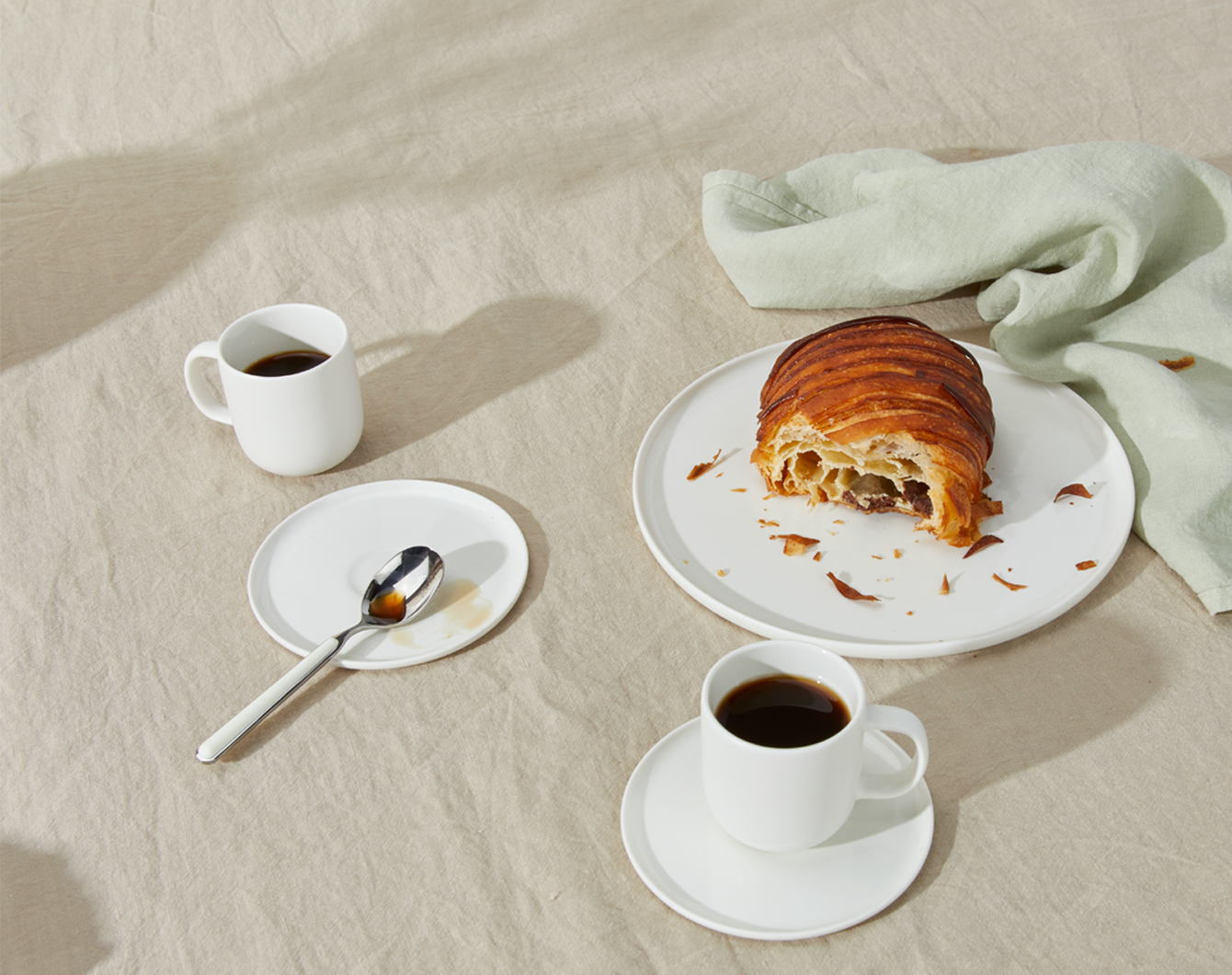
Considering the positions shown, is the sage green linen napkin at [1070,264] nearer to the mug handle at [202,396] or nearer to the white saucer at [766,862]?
the white saucer at [766,862]

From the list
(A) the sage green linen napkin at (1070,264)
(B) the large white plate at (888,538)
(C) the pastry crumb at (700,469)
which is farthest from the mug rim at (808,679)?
(A) the sage green linen napkin at (1070,264)

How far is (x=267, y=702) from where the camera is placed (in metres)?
1.25

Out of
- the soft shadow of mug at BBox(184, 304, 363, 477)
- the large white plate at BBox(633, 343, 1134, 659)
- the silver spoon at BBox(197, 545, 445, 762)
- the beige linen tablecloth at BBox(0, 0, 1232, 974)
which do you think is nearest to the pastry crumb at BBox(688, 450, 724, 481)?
the large white plate at BBox(633, 343, 1134, 659)

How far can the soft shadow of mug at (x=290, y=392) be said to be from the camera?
1502mm

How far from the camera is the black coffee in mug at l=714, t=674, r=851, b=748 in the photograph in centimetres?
102

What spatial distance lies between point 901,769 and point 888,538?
1.30ft

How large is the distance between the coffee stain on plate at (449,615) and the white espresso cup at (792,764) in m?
0.40

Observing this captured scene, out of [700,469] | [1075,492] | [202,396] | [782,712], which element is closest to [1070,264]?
[1075,492]

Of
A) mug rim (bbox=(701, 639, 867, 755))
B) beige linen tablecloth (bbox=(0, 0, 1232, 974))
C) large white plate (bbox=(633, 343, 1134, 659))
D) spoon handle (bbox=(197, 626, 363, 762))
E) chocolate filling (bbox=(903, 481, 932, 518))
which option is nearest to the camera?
mug rim (bbox=(701, 639, 867, 755))

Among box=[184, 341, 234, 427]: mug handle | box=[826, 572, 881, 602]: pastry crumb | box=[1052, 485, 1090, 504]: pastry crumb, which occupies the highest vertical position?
box=[184, 341, 234, 427]: mug handle

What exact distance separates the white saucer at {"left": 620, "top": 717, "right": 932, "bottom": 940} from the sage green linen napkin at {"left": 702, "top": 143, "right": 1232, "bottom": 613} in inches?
25.0

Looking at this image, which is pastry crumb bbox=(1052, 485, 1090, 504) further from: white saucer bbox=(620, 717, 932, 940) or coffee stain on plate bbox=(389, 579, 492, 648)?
coffee stain on plate bbox=(389, 579, 492, 648)

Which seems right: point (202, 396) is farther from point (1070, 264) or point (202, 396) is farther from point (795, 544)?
point (1070, 264)

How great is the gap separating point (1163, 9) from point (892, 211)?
1.06 m
